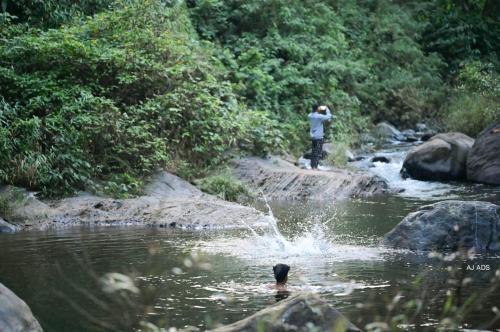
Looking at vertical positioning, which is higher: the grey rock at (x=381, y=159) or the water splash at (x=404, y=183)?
the grey rock at (x=381, y=159)

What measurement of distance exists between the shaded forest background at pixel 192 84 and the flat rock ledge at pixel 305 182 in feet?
2.70

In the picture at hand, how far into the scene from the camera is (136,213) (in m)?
16.1

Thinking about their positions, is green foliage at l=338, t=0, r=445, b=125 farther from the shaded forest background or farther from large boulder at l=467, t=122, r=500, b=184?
large boulder at l=467, t=122, r=500, b=184

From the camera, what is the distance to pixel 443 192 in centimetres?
2008

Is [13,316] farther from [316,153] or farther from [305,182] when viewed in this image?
[316,153]

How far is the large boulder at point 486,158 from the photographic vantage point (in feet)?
70.2

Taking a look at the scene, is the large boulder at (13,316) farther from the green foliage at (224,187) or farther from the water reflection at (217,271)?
the green foliage at (224,187)

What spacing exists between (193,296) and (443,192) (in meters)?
12.0

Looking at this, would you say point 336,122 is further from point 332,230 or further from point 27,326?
point 27,326

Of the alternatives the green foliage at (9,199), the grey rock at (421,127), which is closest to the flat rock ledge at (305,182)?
the green foliage at (9,199)

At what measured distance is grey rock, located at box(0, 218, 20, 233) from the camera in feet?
47.9

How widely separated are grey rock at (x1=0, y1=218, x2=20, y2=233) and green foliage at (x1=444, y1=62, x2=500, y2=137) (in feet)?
52.8

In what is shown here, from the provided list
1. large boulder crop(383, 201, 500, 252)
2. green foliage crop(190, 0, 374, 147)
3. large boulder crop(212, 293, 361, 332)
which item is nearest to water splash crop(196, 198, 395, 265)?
large boulder crop(383, 201, 500, 252)

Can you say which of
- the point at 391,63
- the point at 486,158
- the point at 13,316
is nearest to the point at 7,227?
the point at 13,316
